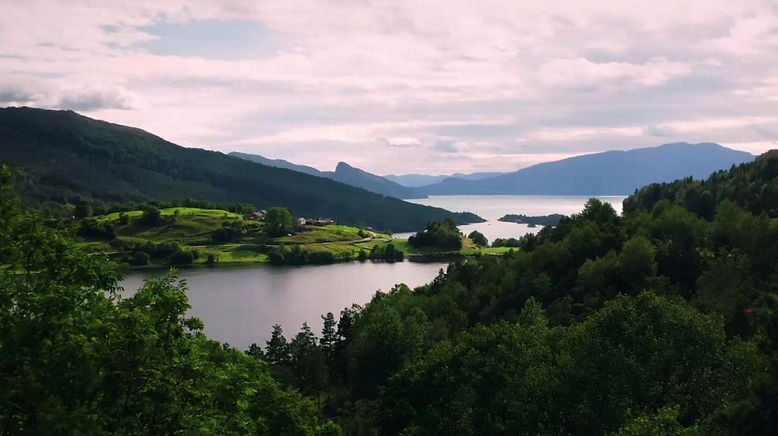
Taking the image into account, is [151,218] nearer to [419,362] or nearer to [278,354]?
[278,354]

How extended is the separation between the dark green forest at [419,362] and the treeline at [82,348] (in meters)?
0.03

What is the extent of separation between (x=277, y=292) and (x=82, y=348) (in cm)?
9364

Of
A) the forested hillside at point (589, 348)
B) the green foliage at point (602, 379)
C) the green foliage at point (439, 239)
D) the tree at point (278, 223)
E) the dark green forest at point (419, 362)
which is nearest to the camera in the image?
the dark green forest at point (419, 362)

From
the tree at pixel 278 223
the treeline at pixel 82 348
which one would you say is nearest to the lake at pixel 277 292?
the tree at pixel 278 223

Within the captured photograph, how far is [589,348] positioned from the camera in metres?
23.8

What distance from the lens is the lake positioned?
77688 mm

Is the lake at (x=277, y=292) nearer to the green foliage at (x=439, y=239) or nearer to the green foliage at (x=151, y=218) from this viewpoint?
the green foliage at (x=439, y=239)

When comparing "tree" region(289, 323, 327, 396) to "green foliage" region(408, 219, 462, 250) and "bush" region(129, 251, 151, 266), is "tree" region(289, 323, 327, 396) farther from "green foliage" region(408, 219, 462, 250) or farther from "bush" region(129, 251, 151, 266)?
"green foliage" region(408, 219, 462, 250)

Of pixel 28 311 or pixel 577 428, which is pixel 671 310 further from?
pixel 28 311

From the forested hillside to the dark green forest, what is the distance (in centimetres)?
10

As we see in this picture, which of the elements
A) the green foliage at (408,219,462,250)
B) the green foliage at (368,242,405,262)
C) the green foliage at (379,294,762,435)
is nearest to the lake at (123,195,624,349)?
the green foliage at (368,242,405,262)

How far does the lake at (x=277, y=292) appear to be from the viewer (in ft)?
255

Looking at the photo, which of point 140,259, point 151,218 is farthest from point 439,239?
point 151,218

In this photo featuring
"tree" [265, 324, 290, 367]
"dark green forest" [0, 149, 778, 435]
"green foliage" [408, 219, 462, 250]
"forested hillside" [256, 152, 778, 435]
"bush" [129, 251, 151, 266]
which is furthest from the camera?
"green foliage" [408, 219, 462, 250]
